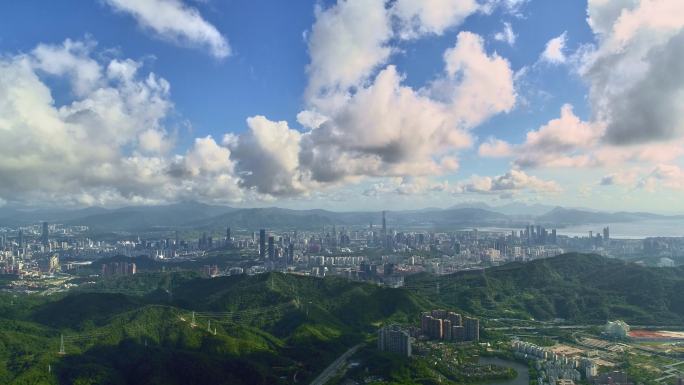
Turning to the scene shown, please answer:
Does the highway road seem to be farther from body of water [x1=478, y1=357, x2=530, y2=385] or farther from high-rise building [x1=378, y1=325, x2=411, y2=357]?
body of water [x1=478, y1=357, x2=530, y2=385]

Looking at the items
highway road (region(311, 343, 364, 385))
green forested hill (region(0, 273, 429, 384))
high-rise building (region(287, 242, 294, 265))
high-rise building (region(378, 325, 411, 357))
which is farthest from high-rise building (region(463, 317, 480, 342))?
high-rise building (region(287, 242, 294, 265))

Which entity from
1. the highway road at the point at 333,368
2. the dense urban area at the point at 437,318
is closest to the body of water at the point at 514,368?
the dense urban area at the point at 437,318

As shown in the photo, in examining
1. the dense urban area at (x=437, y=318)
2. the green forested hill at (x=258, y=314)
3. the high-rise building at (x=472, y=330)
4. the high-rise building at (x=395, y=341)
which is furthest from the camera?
the high-rise building at (x=472, y=330)

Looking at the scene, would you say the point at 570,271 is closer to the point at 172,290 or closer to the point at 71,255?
the point at 172,290

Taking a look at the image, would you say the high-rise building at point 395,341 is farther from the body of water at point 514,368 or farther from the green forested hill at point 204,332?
the body of water at point 514,368

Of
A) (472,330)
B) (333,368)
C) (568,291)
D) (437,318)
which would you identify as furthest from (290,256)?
(333,368)

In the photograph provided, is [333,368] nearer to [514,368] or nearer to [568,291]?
[514,368]

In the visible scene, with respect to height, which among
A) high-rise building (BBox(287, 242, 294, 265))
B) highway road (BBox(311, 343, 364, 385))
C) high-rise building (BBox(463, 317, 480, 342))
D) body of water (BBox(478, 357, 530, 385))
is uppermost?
high-rise building (BBox(287, 242, 294, 265))
